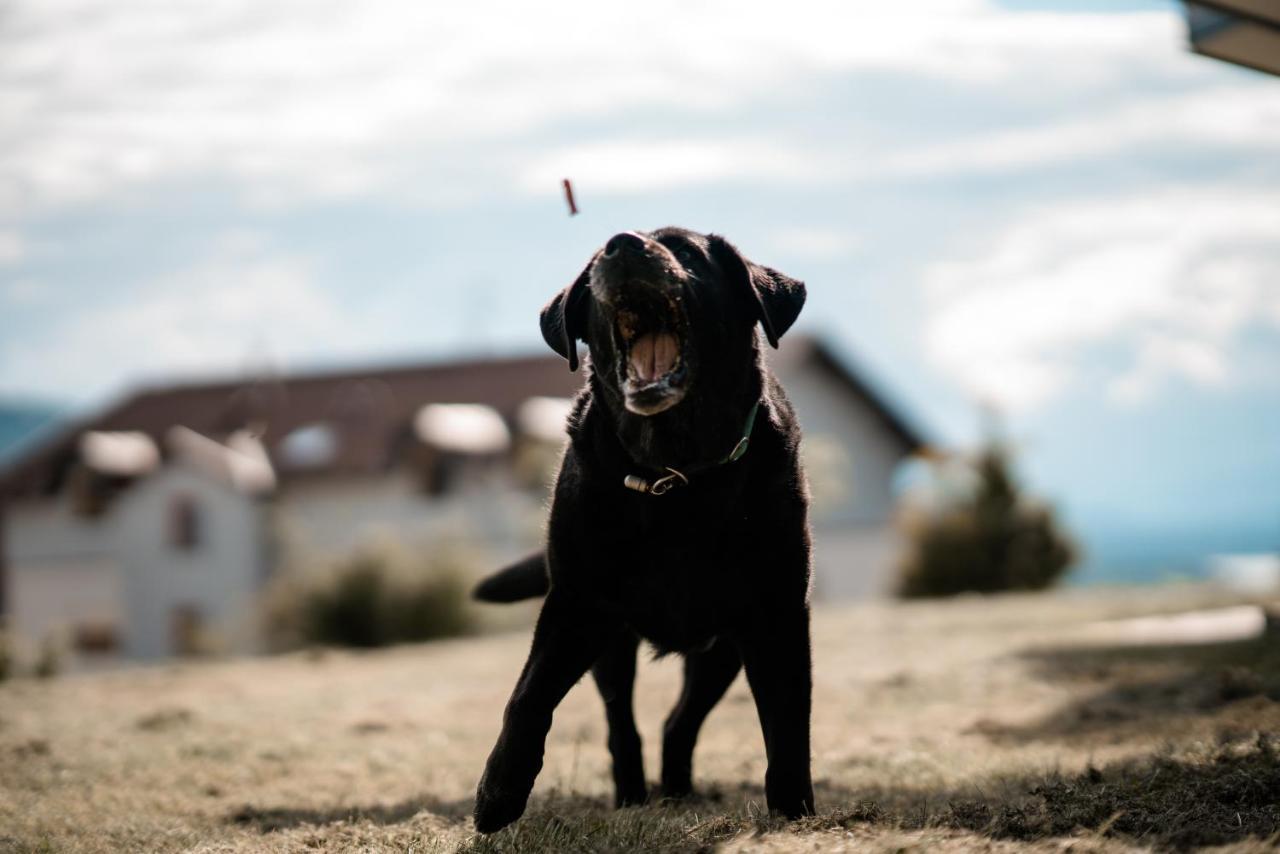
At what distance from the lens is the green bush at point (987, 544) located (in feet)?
90.7

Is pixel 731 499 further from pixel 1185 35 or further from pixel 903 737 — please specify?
pixel 1185 35

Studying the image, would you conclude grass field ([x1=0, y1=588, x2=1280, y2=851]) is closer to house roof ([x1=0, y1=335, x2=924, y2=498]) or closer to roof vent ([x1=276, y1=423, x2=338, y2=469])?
roof vent ([x1=276, y1=423, x2=338, y2=469])

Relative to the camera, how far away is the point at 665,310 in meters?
4.55

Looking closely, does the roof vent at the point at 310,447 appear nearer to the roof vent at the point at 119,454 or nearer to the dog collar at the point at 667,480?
the roof vent at the point at 119,454

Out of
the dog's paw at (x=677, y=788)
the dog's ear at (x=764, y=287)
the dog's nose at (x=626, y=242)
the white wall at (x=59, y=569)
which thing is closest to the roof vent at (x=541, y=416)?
the white wall at (x=59, y=569)

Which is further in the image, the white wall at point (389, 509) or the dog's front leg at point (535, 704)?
the white wall at point (389, 509)

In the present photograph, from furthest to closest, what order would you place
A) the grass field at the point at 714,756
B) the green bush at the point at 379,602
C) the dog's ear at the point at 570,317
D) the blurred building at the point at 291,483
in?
the blurred building at the point at 291,483, the green bush at the point at 379,602, the dog's ear at the point at 570,317, the grass field at the point at 714,756

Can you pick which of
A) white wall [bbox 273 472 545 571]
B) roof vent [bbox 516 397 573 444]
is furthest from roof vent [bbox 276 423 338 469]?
roof vent [bbox 516 397 573 444]

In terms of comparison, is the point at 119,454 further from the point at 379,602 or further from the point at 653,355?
the point at 653,355

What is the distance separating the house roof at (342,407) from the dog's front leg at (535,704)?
36.9 meters

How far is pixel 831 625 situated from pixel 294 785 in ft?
32.2

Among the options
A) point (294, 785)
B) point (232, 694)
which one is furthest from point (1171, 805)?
point (232, 694)

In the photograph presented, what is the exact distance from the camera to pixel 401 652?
15.9m

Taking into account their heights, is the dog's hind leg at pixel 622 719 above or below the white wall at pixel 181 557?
above
